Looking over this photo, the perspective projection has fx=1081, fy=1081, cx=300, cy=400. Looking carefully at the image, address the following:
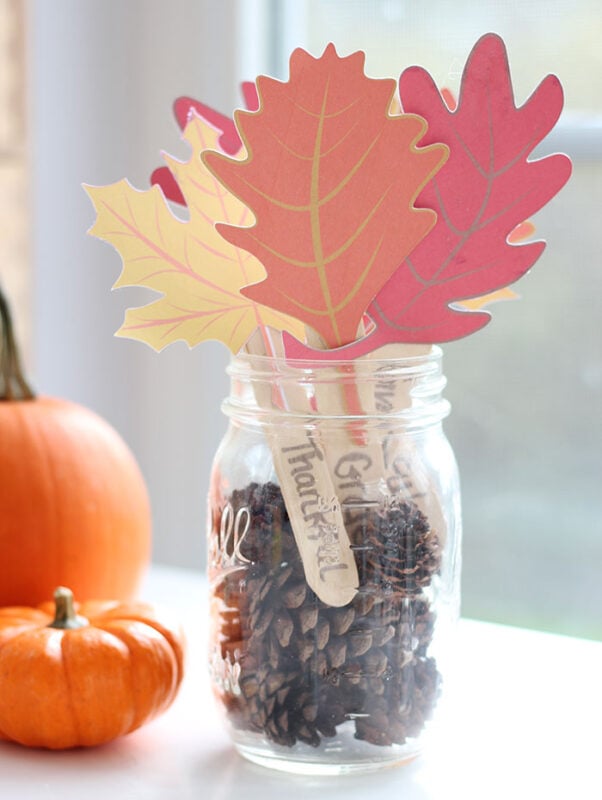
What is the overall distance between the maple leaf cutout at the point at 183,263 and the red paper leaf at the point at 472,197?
55mm

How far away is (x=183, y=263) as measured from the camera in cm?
57

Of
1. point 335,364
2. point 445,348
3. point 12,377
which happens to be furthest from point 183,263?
point 445,348

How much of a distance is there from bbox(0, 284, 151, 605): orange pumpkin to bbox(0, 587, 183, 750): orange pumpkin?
16 centimetres

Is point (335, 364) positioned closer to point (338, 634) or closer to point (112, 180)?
point (338, 634)

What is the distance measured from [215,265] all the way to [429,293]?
0.12 m

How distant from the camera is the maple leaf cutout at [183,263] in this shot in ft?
1.87

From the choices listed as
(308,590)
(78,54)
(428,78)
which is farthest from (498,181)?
(78,54)

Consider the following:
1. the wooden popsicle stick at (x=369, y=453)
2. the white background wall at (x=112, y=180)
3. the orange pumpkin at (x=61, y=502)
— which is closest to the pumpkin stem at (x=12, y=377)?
the orange pumpkin at (x=61, y=502)

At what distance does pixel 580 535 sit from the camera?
100 cm

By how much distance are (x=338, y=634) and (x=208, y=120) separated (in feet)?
1.05

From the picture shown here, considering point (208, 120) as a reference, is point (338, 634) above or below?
below

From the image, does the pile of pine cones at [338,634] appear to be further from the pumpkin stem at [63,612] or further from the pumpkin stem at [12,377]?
the pumpkin stem at [12,377]

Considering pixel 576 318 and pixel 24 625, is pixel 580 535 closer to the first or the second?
pixel 576 318

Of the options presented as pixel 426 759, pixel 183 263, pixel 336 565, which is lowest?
pixel 426 759
